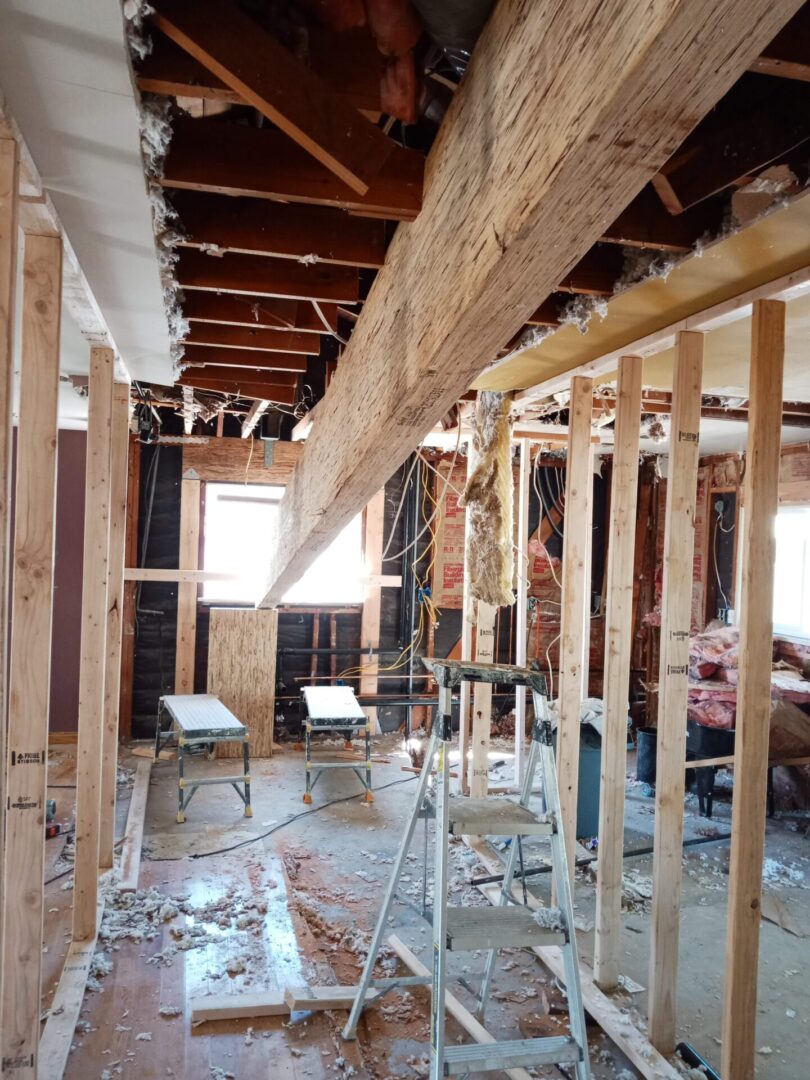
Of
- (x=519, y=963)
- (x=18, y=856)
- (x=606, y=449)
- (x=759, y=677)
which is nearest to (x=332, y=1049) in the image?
(x=519, y=963)

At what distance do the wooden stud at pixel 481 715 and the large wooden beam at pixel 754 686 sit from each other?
6.51 feet

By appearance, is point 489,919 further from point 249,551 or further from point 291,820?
point 249,551

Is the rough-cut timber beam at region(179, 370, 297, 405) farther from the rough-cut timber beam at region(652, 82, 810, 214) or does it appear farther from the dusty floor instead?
the dusty floor

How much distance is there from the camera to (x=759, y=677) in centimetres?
196

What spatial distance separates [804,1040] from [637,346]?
246 cm

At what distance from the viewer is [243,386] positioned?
3078 millimetres

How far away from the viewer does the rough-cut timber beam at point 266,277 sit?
1798 millimetres

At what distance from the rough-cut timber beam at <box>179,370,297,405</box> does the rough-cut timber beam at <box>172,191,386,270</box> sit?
1357 mm

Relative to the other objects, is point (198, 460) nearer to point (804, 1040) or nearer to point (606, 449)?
point (606, 449)

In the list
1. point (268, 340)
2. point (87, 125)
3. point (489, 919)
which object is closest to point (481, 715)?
point (489, 919)

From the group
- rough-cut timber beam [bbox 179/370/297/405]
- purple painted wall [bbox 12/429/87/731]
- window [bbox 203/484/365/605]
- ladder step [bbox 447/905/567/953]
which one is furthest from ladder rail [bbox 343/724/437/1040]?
purple painted wall [bbox 12/429/87/731]

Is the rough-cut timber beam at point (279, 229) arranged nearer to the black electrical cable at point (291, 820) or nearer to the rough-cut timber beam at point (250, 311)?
the rough-cut timber beam at point (250, 311)

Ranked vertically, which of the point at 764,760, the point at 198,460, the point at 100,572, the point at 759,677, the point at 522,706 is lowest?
the point at 522,706

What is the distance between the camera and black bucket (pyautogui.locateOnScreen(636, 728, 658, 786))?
4953mm
